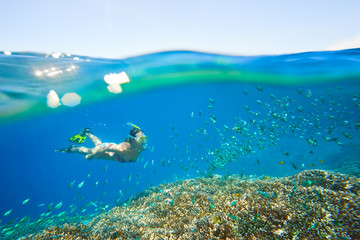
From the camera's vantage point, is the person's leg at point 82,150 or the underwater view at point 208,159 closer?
the underwater view at point 208,159

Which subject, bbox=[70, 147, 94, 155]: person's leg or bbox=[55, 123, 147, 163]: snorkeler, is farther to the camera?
bbox=[70, 147, 94, 155]: person's leg

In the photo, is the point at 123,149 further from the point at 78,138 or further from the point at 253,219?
the point at 253,219

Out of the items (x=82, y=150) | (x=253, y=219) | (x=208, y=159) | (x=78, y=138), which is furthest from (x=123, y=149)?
(x=208, y=159)

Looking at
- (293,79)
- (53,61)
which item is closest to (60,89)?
(53,61)

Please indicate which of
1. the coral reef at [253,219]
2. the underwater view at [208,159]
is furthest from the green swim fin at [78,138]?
the coral reef at [253,219]

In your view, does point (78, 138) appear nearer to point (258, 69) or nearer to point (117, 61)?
point (117, 61)

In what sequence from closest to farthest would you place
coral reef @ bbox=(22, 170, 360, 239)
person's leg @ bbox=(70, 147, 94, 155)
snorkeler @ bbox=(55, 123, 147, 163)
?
coral reef @ bbox=(22, 170, 360, 239) < snorkeler @ bbox=(55, 123, 147, 163) < person's leg @ bbox=(70, 147, 94, 155)

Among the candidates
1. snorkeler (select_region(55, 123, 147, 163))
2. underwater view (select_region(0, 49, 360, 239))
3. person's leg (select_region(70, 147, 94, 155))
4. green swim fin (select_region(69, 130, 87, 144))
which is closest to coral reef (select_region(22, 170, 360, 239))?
underwater view (select_region(0, 49, 360, 239))

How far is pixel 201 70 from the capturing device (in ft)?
62.2

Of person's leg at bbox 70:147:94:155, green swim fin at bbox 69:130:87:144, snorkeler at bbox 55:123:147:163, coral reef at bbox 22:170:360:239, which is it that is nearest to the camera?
coral reef at bbox 22:170:360:239

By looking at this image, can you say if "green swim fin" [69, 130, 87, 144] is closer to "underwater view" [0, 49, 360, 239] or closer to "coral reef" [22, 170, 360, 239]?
"underwater view" [0, 49, 360, 239]

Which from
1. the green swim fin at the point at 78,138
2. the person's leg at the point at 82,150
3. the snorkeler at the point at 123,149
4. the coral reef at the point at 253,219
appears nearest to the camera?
the coral reef at the point at 253,219

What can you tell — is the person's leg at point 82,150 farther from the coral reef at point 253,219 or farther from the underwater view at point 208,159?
the coral reef at point 253,219

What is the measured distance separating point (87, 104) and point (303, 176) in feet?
89.9
